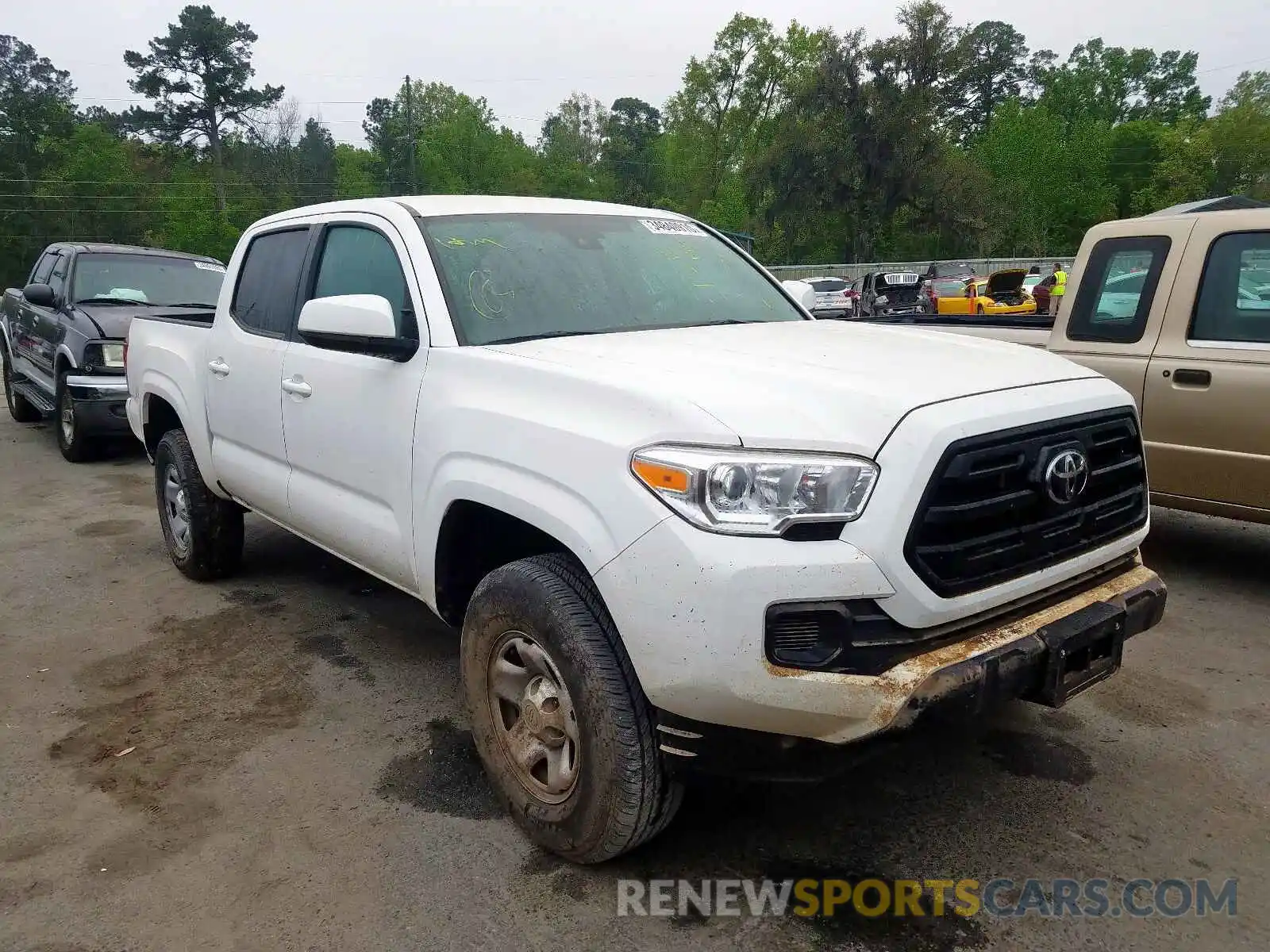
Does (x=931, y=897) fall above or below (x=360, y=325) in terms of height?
below

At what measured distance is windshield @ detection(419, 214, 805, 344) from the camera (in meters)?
3.24

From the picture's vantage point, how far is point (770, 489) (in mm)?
2207

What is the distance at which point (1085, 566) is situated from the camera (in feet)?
8.77

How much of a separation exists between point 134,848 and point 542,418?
179 centimetres

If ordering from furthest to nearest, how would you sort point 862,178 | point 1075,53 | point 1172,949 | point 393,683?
1. point 1075,53
2. point 862,178
3. point 393,683
4. point 1172,949

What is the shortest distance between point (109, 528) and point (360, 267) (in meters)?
4.06

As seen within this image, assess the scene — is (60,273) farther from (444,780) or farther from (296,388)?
(444,780)

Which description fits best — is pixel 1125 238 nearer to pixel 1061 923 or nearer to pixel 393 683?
pixel 1061 923

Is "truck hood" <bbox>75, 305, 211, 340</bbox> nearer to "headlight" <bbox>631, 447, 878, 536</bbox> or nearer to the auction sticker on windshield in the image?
the auction sticker on windshield

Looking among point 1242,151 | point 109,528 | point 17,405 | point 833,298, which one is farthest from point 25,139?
point 1242,151

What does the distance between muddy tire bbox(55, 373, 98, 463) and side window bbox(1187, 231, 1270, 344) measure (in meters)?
8.69

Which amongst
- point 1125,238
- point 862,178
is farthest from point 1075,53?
point 1125,238

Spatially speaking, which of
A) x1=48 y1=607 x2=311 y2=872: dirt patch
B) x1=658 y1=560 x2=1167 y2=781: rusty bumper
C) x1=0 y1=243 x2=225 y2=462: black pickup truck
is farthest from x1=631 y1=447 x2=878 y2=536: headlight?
x1=0 y1=243 x2=225 y2=462: black pickup truck

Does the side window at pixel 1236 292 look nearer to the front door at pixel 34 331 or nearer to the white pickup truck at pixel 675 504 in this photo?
the white pickup truck at pixel 675 504
